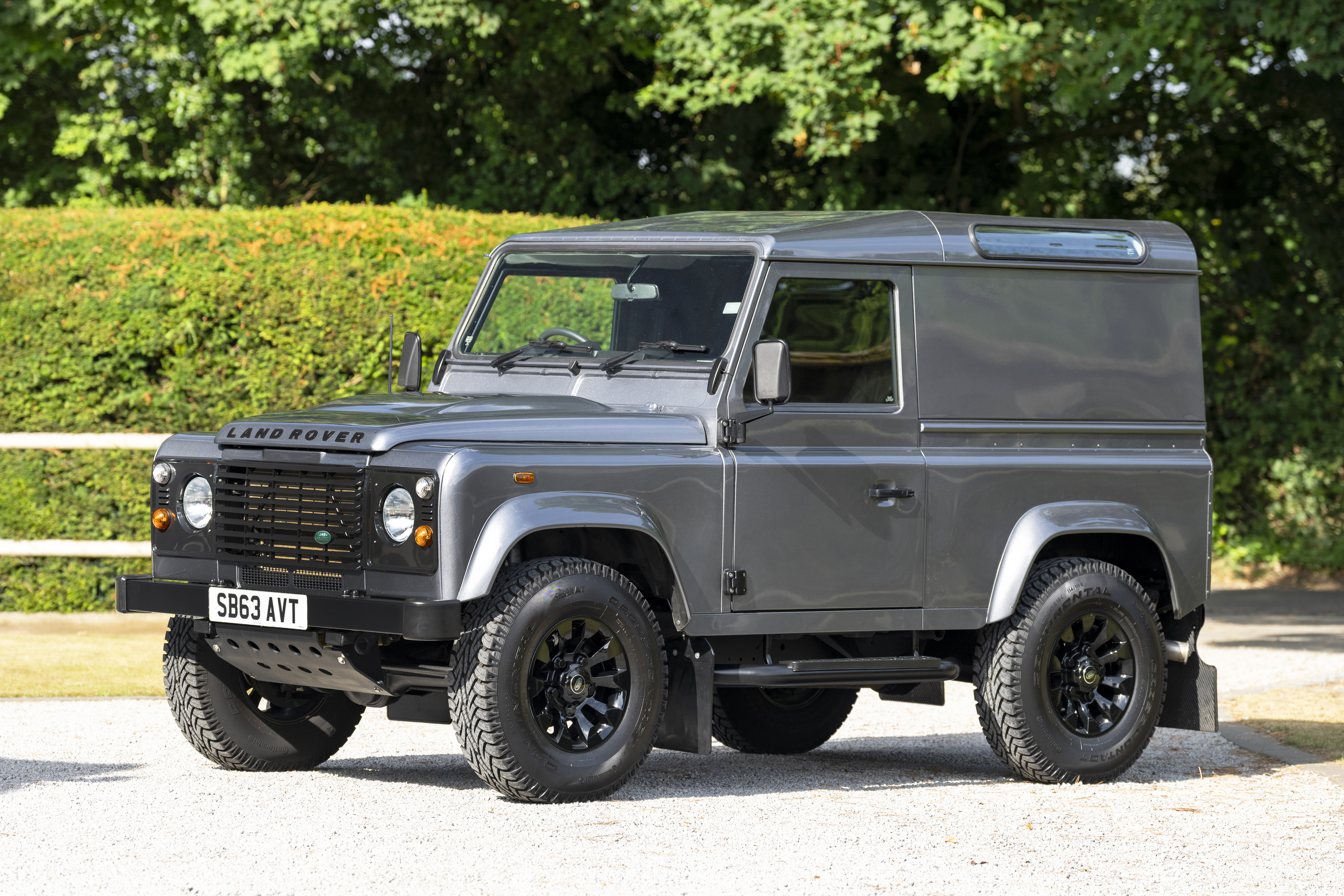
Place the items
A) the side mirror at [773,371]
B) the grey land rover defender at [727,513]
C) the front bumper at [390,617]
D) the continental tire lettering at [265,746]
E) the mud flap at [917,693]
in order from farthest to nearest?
the mud flap at [917,693], the continental tire lettering at [265,746], the side mirror at [773,371], the grey land rover defender at [727,513], the front bumper at [390,617]

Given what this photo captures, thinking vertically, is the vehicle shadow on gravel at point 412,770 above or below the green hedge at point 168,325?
below

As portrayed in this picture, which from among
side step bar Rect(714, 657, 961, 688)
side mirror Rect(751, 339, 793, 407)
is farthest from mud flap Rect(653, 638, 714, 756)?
side mirror Rect(751, 339, 793, 407)

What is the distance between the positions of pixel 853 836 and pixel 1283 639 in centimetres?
887

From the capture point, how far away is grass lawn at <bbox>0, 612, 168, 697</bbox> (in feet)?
34.5

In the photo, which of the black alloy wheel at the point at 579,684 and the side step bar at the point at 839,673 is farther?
the side step bar at the point at 839,673

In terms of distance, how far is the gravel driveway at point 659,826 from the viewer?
227 inches

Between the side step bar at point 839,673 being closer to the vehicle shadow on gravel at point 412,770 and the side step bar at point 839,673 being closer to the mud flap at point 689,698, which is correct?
the mud flap at point 689,698

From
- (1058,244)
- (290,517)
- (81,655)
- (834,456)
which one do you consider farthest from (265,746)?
(81,655)

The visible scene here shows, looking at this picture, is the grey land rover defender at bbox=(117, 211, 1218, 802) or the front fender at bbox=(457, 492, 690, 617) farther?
the grey land rover defender at bbox=(117, 211, 1218, 802)

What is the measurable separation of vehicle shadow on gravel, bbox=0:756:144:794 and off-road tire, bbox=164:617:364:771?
0.32 m

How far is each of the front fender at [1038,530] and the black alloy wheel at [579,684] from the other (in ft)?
6.12

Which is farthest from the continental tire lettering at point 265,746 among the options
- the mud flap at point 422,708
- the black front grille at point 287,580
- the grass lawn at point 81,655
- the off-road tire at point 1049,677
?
the off-road tire at point 1049,677

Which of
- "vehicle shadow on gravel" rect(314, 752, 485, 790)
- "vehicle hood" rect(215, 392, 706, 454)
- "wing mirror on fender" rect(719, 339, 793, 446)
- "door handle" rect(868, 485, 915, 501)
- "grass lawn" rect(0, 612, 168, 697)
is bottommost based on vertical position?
"grass lawn" rect(0, 612, 168, 697)

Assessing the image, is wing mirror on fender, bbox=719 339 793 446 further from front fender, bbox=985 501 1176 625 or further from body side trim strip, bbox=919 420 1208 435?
front fender, bbox=985 501 1176 625
